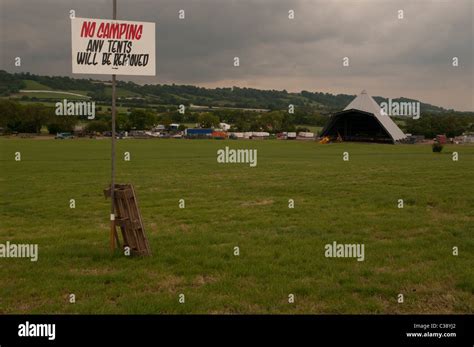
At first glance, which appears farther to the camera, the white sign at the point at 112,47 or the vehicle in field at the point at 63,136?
the vehicle in field at the point at 63,136

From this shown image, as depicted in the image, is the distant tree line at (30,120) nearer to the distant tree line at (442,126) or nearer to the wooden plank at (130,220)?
the distant tree line at (442,126)

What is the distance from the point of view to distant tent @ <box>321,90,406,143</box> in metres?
84.1

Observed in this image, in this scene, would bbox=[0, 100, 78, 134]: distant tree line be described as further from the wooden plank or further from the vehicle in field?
the wooden plank

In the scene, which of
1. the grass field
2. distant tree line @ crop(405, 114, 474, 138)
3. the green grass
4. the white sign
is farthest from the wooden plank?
the green grass

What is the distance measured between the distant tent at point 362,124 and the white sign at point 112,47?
79.5 meters

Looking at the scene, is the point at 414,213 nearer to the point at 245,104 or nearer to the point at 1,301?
the point at 1,301

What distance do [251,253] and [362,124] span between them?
86464mm

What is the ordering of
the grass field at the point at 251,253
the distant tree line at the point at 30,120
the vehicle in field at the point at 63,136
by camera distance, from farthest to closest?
the distant tree line at the point at 30,120 < the vehicle in field at the point at 63,136 < the grass field at the point at 251,253

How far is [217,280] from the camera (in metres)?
7.07

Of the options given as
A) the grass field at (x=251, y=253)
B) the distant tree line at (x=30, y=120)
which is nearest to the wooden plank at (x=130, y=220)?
the grass field at (x=251, y=253)

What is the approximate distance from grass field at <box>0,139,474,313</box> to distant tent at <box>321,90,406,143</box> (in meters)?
69.3

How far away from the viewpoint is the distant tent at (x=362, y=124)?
276 ft

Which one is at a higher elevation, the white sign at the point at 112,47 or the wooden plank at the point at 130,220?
the white sign at the point at 112,47
